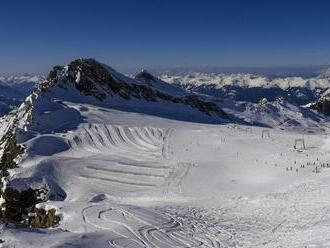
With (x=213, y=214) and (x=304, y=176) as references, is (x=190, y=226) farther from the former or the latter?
(x=304, y=176)

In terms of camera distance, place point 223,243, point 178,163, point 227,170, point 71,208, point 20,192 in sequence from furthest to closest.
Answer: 1. point 178,163
2. point 227,170
3. point 20,192
4. point 71,208
5. point 223,243

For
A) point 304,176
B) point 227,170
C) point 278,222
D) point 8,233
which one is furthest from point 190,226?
point 227,170

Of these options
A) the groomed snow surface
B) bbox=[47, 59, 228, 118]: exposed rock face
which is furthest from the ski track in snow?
bbox=[47, 59, 228, 118]: exposed rock face

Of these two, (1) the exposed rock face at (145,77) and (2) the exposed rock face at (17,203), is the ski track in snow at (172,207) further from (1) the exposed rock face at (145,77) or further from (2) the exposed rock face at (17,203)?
(1) the exposed rock face at (145,77)

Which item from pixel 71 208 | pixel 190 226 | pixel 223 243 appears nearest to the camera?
pixel 223 243

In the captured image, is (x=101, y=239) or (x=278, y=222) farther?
(x=278, y=222)

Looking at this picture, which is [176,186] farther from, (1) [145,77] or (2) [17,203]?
(1) [145,77]

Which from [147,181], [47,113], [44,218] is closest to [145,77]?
[47,113]
